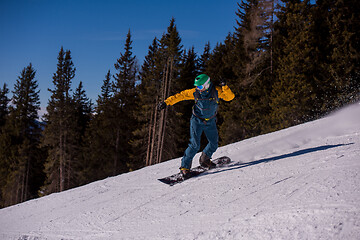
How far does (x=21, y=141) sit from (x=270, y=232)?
37912 millimetres

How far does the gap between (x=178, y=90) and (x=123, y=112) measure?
Result: 9.00m

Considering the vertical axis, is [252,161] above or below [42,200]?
above

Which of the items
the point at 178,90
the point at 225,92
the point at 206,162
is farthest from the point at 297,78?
the point at 206,162

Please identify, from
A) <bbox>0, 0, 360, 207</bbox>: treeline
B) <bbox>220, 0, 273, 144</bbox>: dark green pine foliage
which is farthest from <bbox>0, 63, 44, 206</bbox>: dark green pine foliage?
<bbox>220, 0, 273, 144</bbox>: dark green pine foliage

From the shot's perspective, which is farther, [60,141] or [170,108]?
[60,141]

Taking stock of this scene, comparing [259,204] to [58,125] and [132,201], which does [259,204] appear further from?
[58,125]

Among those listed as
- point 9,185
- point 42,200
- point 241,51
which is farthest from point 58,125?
point 42,200

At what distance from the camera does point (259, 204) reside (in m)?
2.91

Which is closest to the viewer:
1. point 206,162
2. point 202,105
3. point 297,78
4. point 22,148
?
point 202,105

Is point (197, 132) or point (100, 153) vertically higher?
point (197, 132)

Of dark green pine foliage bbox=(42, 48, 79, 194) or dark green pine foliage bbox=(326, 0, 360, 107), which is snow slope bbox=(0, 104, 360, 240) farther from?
dark green pine foliage bbox=(42, 48, 79, 194)

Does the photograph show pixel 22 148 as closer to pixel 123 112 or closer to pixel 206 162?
pixel 123 112

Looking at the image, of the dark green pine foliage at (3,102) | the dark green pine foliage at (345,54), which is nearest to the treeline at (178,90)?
the dark green pine foliage at (345,54)

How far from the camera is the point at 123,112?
2819 centimetres
